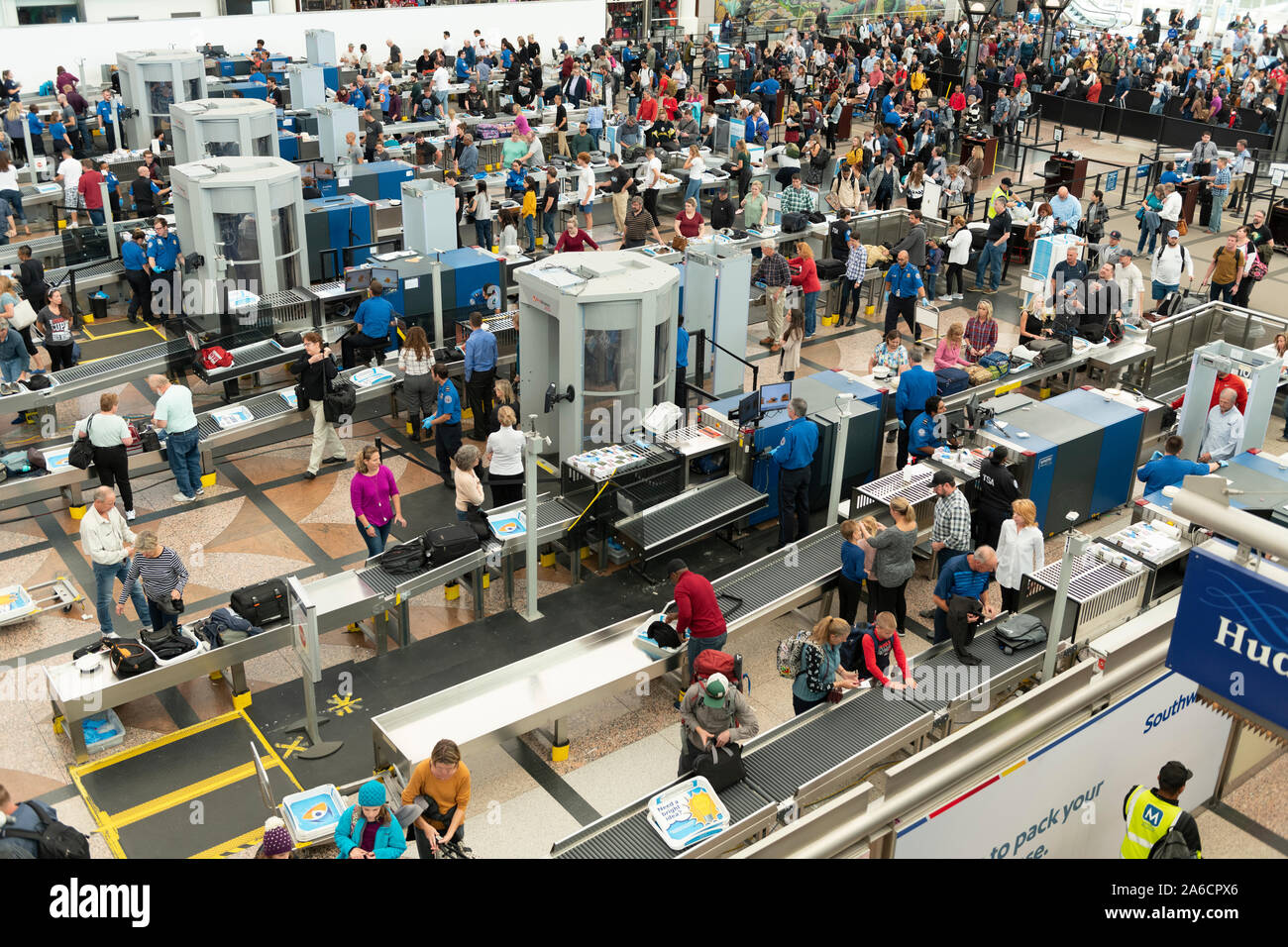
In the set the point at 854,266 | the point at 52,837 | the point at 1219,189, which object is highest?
the point at 1219,189

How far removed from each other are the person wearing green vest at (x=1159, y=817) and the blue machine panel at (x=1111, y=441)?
18.3 ft

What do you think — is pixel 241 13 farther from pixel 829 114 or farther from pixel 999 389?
pixel 999 389

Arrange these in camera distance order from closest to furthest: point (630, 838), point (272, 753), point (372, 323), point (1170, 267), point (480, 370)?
point (630, 838), point (272, 753), point (480, 370), point (372, 323), point (1170, 267)

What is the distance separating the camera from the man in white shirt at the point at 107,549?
8.97m

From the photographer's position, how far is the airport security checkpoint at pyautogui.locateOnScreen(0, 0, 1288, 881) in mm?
6906

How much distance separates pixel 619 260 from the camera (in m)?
11.9

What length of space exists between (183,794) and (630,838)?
10.3 feet

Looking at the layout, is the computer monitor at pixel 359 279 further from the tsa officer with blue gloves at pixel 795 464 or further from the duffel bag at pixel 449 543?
the tsa officer with blue gloves at pixel 795 464

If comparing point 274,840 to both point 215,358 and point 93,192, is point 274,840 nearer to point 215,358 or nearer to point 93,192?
point 215,358

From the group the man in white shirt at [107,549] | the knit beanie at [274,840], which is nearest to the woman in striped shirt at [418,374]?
the man in white shirt at [107,549]

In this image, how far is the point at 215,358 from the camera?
13320 millimetres

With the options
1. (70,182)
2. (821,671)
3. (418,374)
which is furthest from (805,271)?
(70,182)

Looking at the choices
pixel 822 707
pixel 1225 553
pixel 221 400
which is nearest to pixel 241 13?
pixel 221 400

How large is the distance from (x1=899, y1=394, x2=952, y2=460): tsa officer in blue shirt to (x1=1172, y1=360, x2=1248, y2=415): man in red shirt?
278cm
